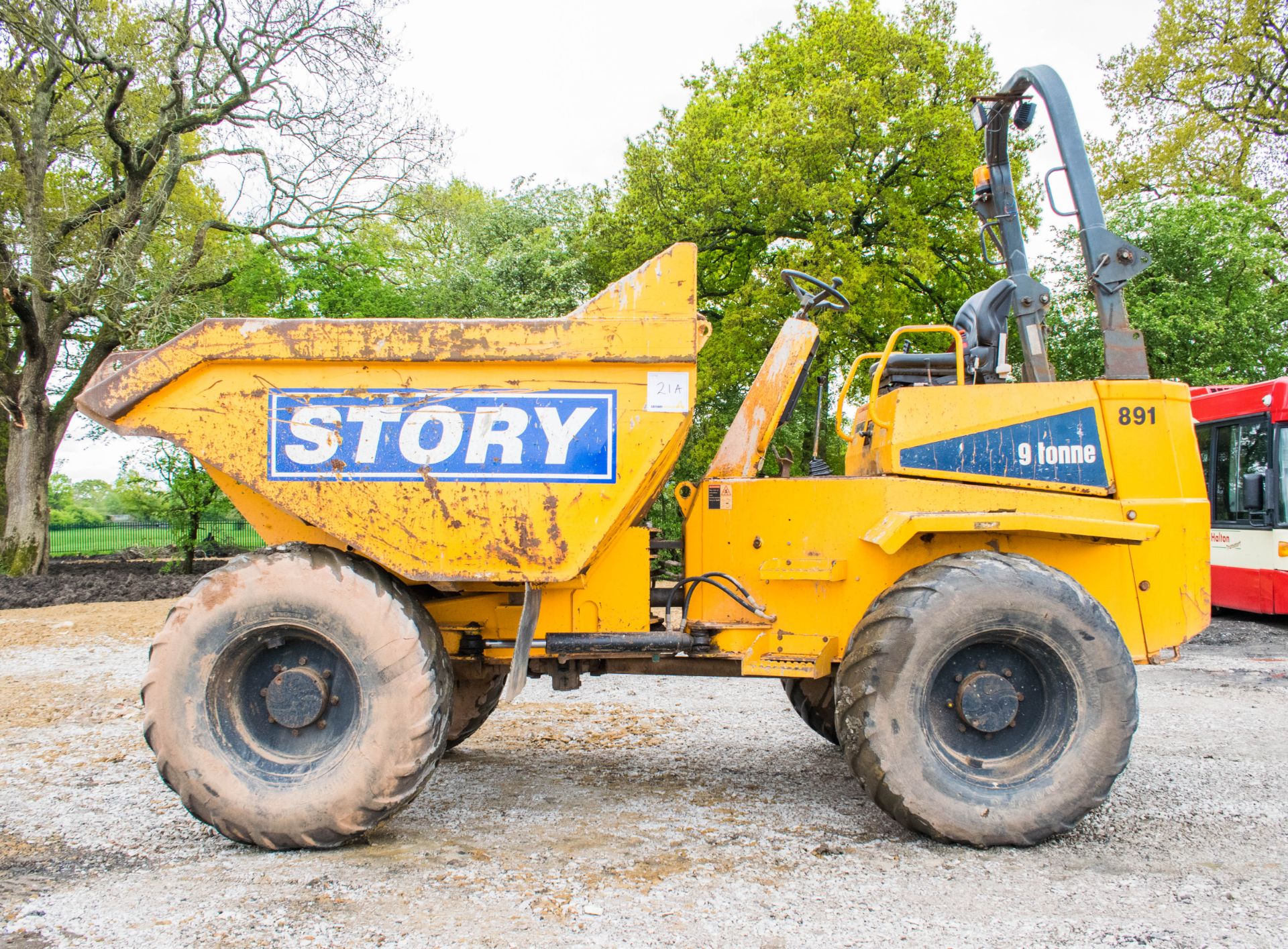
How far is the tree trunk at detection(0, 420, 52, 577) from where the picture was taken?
1572cm

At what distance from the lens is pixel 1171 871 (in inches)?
140

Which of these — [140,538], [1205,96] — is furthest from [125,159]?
[1205,96]

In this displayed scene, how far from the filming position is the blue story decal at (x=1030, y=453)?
4.23 meters

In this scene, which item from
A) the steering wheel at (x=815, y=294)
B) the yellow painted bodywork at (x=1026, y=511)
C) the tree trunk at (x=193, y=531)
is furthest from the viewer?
the tree trunk at (x=193, y=531)

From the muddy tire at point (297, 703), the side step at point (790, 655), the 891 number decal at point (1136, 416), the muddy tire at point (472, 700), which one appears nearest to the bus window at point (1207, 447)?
the 891 number decal at point (1136, 416)

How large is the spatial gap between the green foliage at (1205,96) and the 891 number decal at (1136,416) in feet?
62.6

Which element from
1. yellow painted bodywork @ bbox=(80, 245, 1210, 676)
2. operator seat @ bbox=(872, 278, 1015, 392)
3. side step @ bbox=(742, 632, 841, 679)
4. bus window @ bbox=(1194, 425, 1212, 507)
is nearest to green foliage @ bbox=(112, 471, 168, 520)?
yellow painted bodywork @ bbox=(80, 245, 1210, 676)

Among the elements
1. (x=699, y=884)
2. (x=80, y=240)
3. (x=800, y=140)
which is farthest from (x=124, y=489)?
(x=699, y=884)

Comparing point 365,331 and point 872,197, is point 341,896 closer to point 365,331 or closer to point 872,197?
point 365,331

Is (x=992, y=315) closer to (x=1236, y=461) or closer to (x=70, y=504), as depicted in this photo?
(x=1236, y=461)

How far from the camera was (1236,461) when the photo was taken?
11.6 m

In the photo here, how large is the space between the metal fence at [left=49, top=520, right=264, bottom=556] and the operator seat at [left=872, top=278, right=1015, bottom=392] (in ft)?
50.3

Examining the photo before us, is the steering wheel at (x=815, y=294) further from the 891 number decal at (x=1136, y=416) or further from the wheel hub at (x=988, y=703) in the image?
the wheel hub at (x=988, y=703)

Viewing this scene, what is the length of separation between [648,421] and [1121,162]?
22.9 meters
